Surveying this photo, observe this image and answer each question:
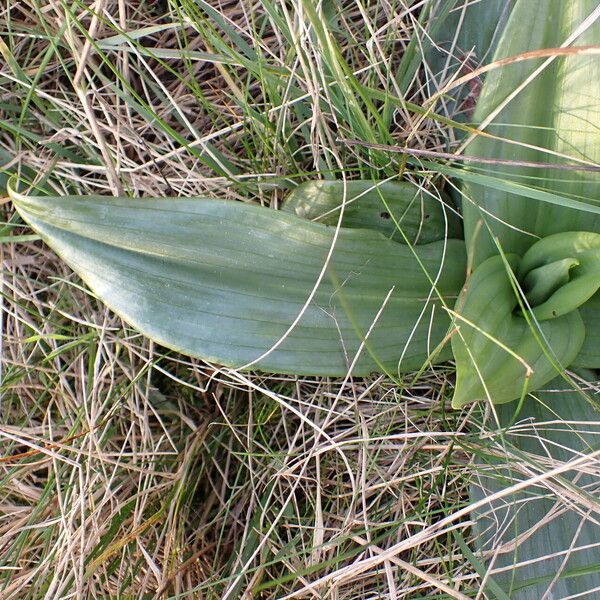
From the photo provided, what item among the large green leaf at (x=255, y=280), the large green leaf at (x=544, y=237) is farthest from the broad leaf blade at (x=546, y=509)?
the large green leaf at (x=255, y=280)

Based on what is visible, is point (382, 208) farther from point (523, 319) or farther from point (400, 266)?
point (523, 319)

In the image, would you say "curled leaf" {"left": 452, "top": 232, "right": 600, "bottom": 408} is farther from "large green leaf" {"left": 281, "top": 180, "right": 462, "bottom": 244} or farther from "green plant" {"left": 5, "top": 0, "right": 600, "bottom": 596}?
"large green leaf" {"left": 281, "top": 180, "right": 462, "bottom": 244}

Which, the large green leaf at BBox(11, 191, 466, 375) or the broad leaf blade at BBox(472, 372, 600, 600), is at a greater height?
the large green leaf at BBox(11, 191, 466, 375)

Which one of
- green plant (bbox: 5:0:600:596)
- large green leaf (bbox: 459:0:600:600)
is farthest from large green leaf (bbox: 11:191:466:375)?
large green leaf (bbox: 459:0:600:600)

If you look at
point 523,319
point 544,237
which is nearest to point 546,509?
point 523,319

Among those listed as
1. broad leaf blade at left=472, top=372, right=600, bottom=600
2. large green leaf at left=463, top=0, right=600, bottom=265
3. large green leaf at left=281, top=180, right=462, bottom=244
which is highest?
large green leaf at left=463, top=0, right=600, bottom=265

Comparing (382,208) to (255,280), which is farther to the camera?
(382,208)

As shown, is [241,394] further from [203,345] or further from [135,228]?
[135,228]

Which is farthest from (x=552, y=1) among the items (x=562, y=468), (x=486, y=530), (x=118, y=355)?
(x=118, y=355)
